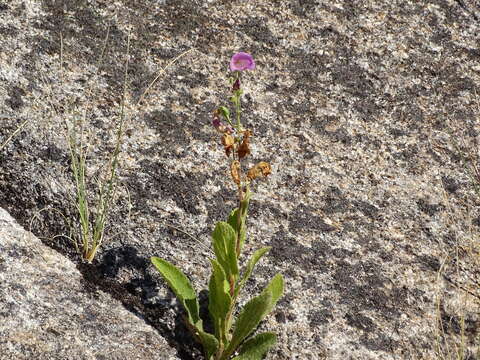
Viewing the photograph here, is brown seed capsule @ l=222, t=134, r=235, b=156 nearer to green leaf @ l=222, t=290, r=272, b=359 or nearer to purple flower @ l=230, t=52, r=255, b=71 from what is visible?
purple flower @ l=230, t=52, r=255, b=71

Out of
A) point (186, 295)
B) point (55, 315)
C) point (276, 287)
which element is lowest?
point (55, 315)

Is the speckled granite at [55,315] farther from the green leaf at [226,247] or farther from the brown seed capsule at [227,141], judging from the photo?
the brown seed capsule at [227,141]

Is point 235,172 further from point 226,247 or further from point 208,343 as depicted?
point 208,343

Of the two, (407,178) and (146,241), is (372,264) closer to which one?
Result: (407,178)

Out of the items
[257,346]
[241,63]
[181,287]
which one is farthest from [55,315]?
[241,63]

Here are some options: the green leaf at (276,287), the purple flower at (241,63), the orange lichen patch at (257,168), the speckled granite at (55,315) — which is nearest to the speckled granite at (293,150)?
the speckled granite at (55,315)
